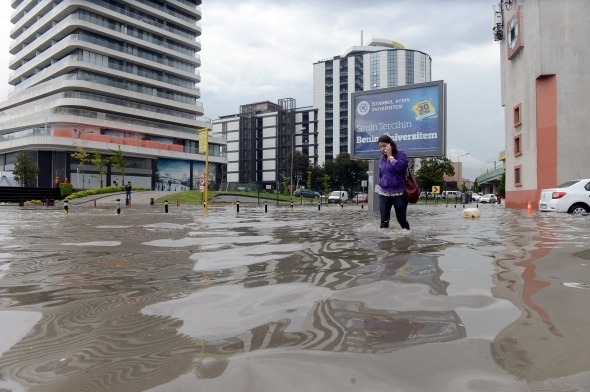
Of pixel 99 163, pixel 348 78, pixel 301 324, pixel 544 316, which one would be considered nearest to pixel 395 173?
pixel 544 316

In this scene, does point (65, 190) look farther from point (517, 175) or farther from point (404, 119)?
point (517, 175)

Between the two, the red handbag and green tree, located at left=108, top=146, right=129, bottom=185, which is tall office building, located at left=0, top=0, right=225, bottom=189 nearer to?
green tree, located at left=108, top=146, right=129, bottom=185

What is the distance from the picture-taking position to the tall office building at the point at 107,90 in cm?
5188

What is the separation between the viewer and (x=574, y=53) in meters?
23.5

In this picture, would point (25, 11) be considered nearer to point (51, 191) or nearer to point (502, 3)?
point (51, 191)

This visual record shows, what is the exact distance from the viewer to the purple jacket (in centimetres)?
746

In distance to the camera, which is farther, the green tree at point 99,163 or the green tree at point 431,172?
the green tree at point 431,172

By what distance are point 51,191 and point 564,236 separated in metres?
42.4

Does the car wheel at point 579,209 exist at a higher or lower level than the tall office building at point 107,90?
lower

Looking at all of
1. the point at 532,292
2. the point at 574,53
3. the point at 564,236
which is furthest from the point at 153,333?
the point at 574,53

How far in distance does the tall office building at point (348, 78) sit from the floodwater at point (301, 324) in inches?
4054

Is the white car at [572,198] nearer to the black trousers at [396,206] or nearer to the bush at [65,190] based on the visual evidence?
the black trousers at [396,206]

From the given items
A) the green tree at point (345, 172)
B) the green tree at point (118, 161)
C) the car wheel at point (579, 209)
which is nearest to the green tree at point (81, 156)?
the green tree at point (118, 161)

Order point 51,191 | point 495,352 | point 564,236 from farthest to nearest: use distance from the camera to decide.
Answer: point 51,191
point 564,236
point 495,352
